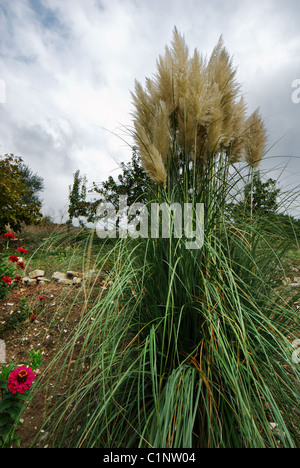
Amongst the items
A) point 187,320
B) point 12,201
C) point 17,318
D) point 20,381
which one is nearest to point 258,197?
point 187,320

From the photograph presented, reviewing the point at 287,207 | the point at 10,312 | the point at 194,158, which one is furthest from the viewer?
the point at 10,312

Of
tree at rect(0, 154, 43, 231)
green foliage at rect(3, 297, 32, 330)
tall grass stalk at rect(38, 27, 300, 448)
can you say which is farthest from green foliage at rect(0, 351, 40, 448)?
tree at rect(0, 154, 43, 231)

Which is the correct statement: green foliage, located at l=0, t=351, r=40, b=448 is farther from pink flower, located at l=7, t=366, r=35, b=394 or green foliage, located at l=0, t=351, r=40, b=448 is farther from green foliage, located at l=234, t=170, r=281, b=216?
green foliage, located at l=234, t=170, r=281, b=216

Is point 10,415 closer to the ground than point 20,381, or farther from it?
closer to the ground

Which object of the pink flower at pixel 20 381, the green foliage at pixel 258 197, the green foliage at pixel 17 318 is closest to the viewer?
the pink flower at pixel 20 381

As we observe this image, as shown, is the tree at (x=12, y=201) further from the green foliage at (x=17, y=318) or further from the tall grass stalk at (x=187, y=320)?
the tall grass stalk at (x=187, y=320)

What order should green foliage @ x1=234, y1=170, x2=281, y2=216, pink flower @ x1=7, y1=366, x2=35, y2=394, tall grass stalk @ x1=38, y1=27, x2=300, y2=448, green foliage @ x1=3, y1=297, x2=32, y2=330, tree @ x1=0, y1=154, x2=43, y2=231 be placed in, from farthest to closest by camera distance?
tree @ x1=0, y1=154, x2=43, y2=231 → green foliage @ x1=3, y1=297, x2=32, y2=330 → green foliage @ x1=234, y1=170, x2=281, y2=216 → pink flower @ x1=7, y1=366, x2=35, y2=394 → tall grass stalk @ x1=38, y1=27, x2=300, y2=448

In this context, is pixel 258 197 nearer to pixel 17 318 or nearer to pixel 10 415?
pixel 10 415

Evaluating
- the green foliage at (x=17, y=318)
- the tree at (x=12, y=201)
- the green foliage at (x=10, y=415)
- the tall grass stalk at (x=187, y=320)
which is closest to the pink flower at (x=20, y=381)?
the green foliage at (x=10, y=415)

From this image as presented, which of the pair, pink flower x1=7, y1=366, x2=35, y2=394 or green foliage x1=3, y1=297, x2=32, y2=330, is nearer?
pink flower x1=7, y1=366, x2=35, y2=394

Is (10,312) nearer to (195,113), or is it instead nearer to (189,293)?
(189,293)
